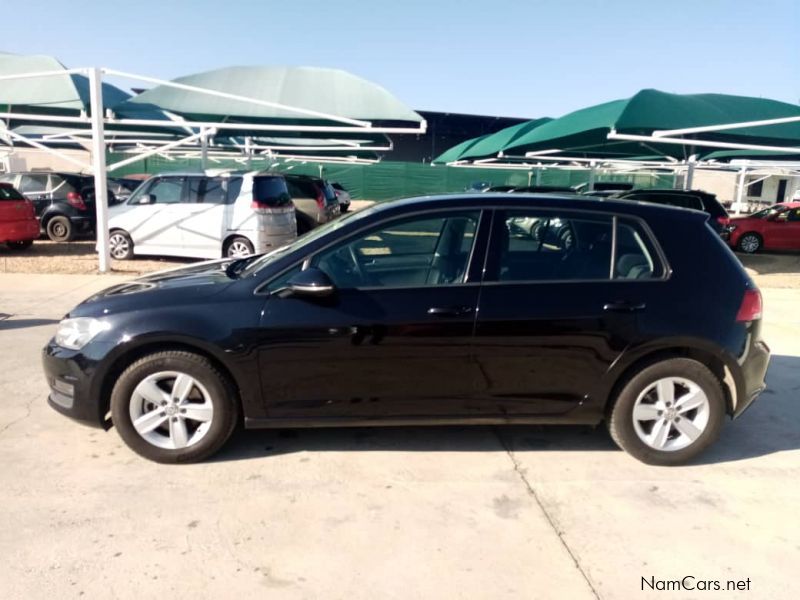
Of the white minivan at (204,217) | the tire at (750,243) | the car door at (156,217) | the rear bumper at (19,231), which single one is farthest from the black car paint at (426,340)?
the tire at (750,243)

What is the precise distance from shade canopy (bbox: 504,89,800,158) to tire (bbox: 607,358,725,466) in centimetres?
924

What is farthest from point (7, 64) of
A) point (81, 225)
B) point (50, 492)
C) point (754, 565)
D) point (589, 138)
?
point (754, 565)

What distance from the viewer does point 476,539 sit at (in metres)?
2.95

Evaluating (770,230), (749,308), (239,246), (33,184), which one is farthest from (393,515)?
(770,230)

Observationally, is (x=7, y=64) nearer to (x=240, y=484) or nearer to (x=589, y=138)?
(x=589, y=138)

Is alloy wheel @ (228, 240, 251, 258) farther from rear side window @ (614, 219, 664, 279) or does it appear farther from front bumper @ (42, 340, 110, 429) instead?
rear side window @ (614, 219, 664, 279)

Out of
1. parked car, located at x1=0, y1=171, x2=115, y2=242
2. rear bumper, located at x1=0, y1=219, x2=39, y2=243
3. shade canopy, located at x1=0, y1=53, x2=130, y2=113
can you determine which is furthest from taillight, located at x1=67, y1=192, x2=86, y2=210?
shade canopy, located at x1=0, y1=53, x2=130, y2=113

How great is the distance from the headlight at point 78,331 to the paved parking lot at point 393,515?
0.71m

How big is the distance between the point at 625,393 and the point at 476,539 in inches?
53.9

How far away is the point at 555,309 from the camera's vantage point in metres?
3.55

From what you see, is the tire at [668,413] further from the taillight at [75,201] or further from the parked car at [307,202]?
the taillight at [75,201]

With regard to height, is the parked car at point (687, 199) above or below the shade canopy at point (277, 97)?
below

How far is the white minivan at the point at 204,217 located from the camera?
1073cm

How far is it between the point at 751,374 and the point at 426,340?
81.4 inches
